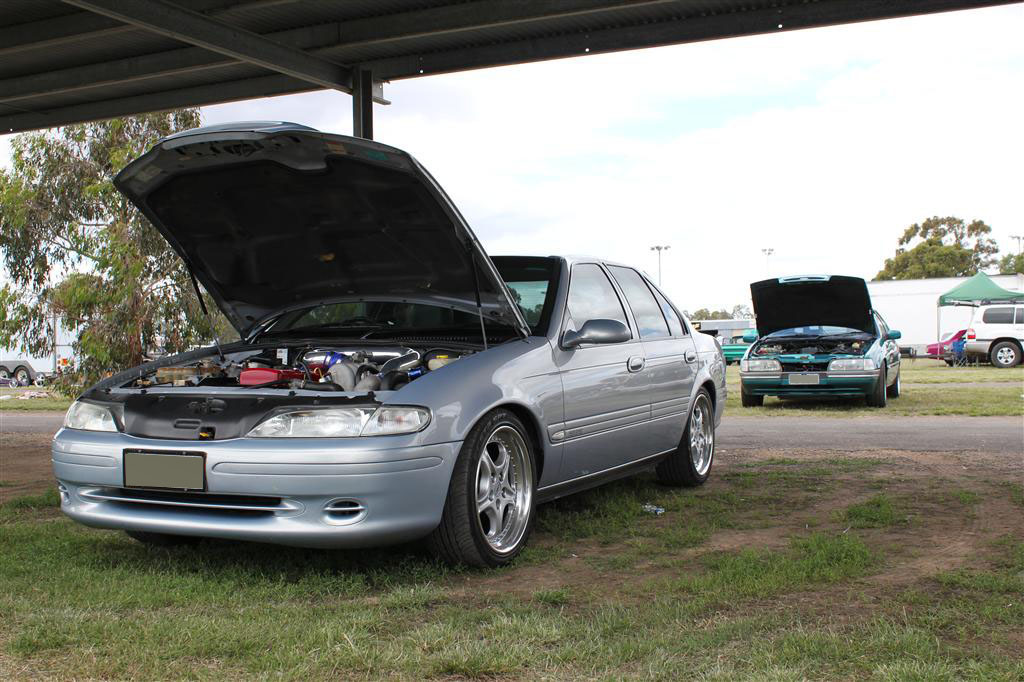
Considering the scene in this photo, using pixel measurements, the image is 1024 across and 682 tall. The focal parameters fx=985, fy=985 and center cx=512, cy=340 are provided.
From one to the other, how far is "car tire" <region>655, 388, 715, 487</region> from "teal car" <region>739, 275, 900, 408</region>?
5.98 meters

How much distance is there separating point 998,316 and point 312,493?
994 inches

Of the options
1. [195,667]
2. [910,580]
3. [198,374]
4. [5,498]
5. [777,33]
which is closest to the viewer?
[195,667]

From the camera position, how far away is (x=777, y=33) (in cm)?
795

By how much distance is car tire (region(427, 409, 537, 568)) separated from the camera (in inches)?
163

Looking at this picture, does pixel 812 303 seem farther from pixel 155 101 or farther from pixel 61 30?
pixel 61 30

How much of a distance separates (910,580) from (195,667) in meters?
2.84

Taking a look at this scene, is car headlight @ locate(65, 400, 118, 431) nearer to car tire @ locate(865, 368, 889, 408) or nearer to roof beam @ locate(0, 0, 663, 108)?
roof beam @ locate(0, 0, 663, 108)

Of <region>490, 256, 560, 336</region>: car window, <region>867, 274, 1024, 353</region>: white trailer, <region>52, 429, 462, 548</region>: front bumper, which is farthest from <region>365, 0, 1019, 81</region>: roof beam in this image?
<region>867, 274, 1024, 353</region>: white trailer

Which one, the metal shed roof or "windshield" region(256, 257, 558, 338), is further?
the metal shed roof

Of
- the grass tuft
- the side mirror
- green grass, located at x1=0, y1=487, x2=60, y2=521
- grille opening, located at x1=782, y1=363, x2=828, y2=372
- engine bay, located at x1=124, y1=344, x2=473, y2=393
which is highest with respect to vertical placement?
the side mirror

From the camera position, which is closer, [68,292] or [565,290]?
[565,290]

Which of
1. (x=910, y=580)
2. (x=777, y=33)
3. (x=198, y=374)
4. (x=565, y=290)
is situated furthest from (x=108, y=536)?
(x=777, y=33)

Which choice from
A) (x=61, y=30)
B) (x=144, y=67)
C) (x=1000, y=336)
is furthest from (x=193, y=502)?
(x=1000, y=336)

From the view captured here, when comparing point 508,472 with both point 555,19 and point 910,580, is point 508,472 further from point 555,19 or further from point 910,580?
point 555,19
